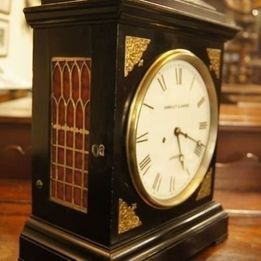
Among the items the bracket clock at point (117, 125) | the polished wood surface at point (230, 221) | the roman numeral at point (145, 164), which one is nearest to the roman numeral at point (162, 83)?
the bracket clock at point (117, 125)

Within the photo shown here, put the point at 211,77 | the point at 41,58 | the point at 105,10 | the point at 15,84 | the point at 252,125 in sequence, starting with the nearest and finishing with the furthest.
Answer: the point at 105,10
the point at 41,58
the point at 211,77
the point at 252,125
the point at 15,84

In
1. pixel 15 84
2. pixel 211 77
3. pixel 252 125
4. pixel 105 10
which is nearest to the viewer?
pixel 105 10

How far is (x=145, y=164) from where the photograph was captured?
23.8 inches

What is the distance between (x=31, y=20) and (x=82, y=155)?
0.21 m

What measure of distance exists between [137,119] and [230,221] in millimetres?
403

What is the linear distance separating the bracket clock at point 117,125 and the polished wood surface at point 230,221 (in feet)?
0.14

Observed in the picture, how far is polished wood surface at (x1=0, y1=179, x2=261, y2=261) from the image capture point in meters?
0.70

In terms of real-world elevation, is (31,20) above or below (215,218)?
above

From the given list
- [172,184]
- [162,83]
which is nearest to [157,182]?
[172,184]

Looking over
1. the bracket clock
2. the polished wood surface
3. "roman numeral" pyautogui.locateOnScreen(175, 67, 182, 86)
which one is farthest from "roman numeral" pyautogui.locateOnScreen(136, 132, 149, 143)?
the polished wood surface

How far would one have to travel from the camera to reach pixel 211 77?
0.73 m

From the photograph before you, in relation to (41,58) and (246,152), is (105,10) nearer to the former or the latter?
(41,58)

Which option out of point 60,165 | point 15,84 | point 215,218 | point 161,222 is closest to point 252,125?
point 215,218

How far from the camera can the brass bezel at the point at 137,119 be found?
0.56 meters
